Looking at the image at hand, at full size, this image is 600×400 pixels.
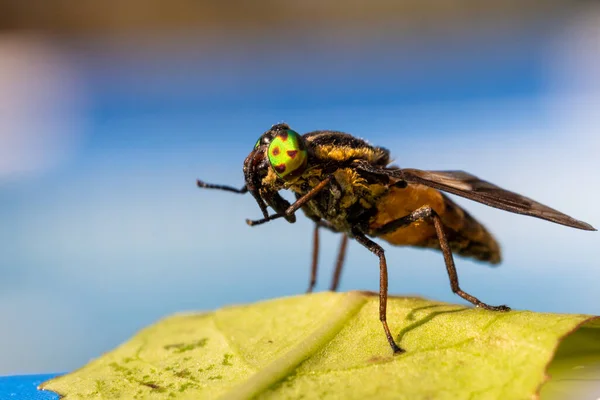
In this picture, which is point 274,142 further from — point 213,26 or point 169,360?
point 213,26

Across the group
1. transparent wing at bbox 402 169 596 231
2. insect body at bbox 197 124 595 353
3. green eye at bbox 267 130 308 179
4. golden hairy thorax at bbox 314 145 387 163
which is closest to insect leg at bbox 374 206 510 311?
insect body at bbox 197 124 595 353

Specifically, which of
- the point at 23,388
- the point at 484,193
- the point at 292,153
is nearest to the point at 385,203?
the point at 484,193

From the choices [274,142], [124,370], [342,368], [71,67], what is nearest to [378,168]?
[274,142]

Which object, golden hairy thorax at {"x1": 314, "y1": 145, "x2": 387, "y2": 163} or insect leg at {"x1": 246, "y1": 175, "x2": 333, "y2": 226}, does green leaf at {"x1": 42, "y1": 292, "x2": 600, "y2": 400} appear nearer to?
insect leg at {"x1": 246, "y1": 175, "x2": 333, "y2": 226}

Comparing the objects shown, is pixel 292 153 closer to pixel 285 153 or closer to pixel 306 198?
pixel 285 153

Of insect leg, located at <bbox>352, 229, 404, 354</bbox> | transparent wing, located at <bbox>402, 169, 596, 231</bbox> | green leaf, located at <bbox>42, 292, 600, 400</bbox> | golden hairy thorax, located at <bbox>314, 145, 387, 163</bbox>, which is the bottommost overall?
green leaf, located at <bbox>42, 292, 600, 400</bbox>

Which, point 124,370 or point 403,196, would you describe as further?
point 403,196
